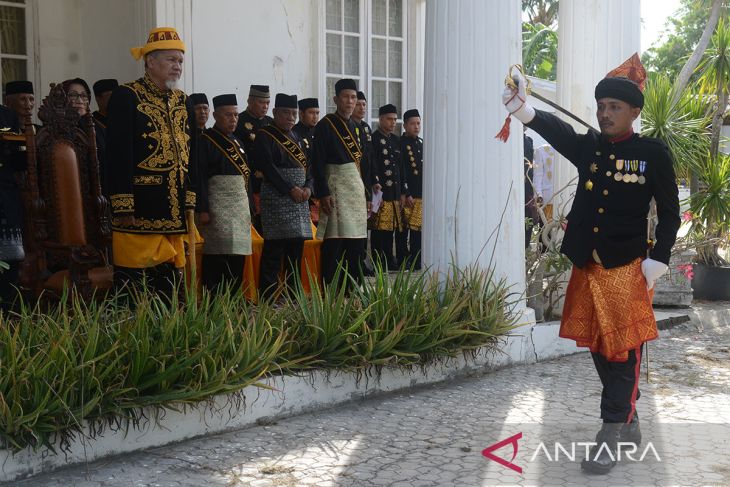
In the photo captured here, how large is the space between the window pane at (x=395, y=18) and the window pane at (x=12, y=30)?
4.31 meters

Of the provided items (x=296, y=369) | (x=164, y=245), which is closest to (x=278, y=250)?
(x=164, y=245)

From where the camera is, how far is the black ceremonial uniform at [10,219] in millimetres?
6105

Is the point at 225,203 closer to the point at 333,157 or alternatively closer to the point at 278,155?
the point at 278,155

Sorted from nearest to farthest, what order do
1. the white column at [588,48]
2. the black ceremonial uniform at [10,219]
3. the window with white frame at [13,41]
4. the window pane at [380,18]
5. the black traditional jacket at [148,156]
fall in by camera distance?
the black traditional jacket at [148,156] → the black ceremonial uniform at [10,219] → the white column at [588,48] → the window with white frame at [13,41] → the window pane at [380,18]

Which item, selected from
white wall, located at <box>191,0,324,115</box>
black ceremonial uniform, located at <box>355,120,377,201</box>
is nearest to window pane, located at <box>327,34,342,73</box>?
white wall, located at <box>191,0,324,115</box>

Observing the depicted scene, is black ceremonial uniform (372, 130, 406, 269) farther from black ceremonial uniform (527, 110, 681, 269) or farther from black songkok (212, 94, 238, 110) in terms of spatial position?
black ceremonial uniform (527, 110, 681, 269)

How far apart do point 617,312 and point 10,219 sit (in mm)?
3952

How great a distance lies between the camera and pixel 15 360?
4.07 metres

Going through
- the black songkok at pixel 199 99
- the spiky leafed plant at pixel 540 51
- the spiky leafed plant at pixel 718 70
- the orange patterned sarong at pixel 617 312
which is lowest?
the orange patterned sarong at pixel 617 312

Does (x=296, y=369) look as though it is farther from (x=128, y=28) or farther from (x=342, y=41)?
(x=342, y=41)

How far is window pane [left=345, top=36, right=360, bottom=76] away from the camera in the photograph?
1096cm

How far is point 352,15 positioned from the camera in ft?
36.1

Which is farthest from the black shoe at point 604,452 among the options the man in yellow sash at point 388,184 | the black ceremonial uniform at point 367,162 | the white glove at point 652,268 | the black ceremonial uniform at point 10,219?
the man in yellow sash at point 388,184

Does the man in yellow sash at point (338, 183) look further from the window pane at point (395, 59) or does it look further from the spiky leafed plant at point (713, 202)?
the spiky leafed plant at point (713, 202)
